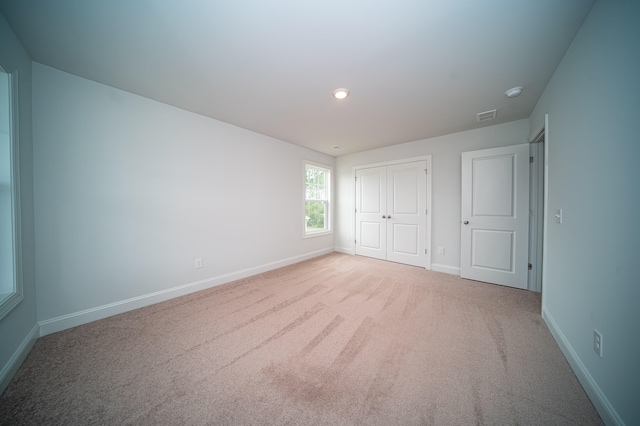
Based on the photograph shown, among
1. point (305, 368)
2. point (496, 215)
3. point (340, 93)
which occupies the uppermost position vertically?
point (340, 93)

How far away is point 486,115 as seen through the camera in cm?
279

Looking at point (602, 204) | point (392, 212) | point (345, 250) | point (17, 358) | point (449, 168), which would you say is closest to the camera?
point (602, 204)

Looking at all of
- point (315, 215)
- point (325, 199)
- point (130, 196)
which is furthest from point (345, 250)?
point (130, 196)

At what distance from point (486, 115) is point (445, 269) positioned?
97.4 inches

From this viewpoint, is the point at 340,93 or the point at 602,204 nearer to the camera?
the point at 602,204

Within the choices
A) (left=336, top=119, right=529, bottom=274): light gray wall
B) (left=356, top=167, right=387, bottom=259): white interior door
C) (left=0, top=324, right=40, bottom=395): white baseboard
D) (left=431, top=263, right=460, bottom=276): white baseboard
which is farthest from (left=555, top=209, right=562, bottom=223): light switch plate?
(left=0, top=324, right=40, bottom=395): white baseboard

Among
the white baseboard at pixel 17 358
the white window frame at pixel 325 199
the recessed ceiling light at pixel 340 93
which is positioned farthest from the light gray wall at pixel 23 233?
the white window frame at pixel 325 199

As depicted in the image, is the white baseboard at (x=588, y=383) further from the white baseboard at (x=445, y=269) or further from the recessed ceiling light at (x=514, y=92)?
the recessed ceiling light at (x=514, y=92)

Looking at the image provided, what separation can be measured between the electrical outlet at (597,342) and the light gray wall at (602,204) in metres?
0.04

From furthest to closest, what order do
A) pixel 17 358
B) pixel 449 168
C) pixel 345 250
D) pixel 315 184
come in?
pixel 345 250
pixel 315 184
pixel 449 168
pixel 17 358

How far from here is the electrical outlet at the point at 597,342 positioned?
1208 mm

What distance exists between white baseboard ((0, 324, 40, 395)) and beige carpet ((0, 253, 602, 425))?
0.05 metres

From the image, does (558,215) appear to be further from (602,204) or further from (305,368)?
(305,368)

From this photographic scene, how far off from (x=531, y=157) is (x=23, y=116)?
544 cm
